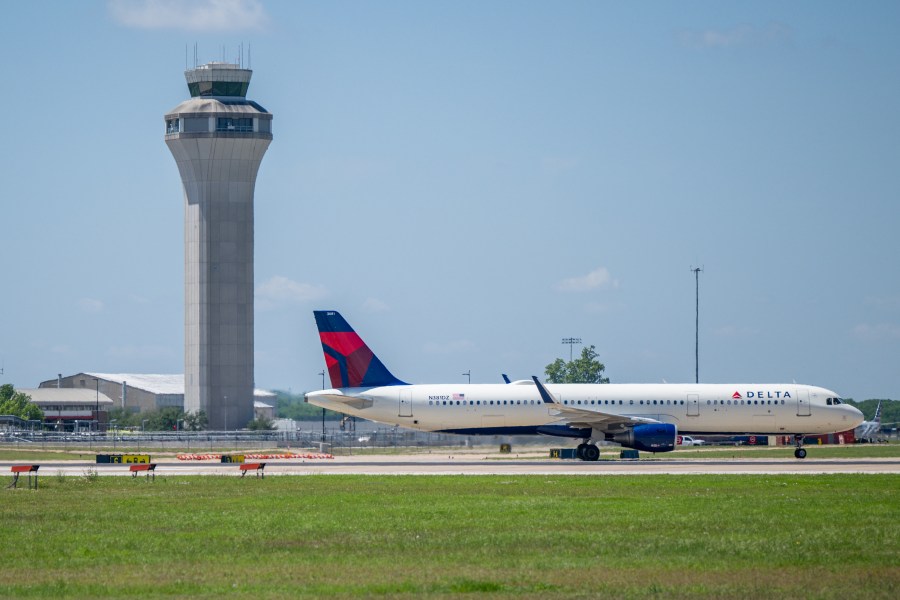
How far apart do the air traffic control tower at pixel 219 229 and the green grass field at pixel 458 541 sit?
285 ft

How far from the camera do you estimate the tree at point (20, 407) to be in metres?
147

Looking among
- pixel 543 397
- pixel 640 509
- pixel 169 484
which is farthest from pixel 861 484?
pixel 169 484

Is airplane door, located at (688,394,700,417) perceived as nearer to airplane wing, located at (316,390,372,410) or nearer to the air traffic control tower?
airplane wing, located at (316,390,372,410)

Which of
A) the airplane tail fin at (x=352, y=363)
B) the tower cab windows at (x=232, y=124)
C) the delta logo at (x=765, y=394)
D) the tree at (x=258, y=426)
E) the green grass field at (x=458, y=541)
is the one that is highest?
the tower cab windows at (x=232, y=124)

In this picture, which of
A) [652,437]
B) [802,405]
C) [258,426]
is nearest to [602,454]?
[652,437]

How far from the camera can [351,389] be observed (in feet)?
211

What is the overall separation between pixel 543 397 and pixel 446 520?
2877 cm

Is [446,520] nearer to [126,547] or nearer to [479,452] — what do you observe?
[126,547]

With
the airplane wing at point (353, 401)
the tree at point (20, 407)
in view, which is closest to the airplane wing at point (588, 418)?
the airplane wing at point (353, 401)

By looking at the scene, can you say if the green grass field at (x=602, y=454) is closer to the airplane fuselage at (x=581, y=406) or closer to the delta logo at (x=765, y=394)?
the airplane fuselage at (x=581, y=406)

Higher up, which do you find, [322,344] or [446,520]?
[322,344]

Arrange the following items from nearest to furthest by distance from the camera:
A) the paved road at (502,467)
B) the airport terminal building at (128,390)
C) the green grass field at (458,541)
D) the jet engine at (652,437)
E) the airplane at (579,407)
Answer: the green grass field at (458,541), the paved road at (502,467), the jet engine at (652,437), the airplane at (579,407), the airport terminal building at (128,390)

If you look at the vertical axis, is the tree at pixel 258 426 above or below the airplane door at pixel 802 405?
below

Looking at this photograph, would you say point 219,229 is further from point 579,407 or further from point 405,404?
point 579,407
